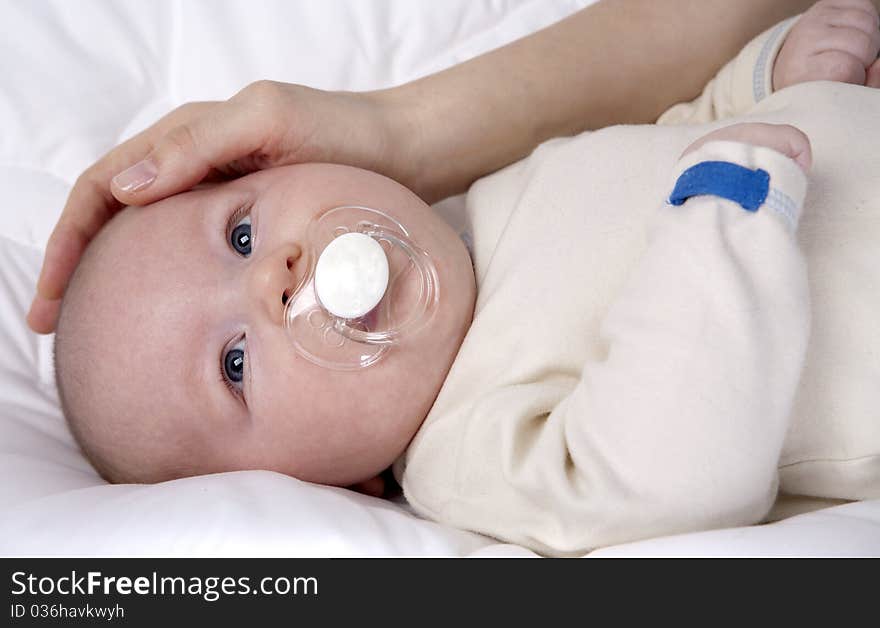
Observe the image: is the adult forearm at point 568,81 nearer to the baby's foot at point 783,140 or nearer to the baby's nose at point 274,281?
the baby's nose at point 274,281

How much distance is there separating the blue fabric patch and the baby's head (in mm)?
376

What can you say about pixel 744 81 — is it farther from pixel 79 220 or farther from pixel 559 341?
pixel 79 220

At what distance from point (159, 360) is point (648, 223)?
677mm

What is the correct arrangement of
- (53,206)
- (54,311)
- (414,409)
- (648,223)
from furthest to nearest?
(53,206) → (54,311) → (414,409) → (648,223)

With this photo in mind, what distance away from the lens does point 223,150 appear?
1.36 m

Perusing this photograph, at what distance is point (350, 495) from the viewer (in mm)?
1226

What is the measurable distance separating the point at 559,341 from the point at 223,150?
0.59 metres

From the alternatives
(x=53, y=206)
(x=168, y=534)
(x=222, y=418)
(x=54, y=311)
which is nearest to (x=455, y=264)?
(x=222, y=418)

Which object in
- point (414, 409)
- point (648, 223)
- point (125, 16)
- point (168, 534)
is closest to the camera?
point (168, 534)

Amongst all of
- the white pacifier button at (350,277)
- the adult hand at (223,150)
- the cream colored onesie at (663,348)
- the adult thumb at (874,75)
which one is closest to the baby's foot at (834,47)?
the adult thumb at (874,75)

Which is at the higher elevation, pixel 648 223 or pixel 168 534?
pixel 648 223

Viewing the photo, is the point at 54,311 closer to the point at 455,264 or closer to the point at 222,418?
the point at 222,418

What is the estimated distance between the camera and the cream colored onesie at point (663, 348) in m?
0.99

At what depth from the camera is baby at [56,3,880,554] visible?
995mm
